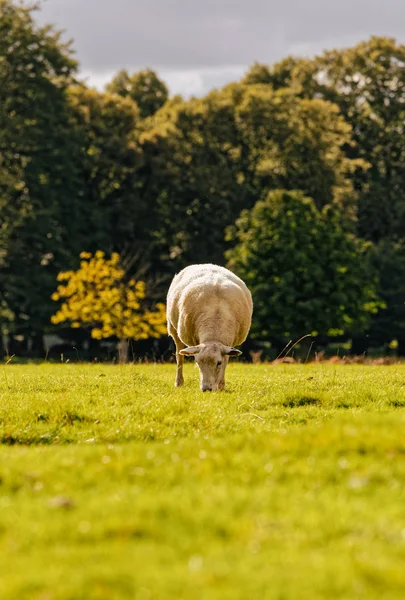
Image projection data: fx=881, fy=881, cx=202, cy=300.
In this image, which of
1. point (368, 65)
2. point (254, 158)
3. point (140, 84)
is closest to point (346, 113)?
point (368, 65)

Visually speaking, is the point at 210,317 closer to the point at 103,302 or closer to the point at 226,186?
the point at 103,302

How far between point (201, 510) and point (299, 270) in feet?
118

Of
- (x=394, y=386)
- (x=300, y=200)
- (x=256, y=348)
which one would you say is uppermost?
(x=300, y=200)

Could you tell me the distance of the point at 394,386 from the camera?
16.7m

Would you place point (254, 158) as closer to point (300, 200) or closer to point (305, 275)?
point (300, 200)

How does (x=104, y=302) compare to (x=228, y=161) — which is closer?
(x=104, y=302)

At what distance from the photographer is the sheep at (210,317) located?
16.9 m

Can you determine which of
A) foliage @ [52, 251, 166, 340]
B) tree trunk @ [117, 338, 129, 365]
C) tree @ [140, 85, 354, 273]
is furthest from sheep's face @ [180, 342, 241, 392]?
tree @ [140, 85, 354, 273]

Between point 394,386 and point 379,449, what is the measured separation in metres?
7.93

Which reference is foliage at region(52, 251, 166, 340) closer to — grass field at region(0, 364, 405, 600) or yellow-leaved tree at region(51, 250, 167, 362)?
yellow-leaved tree at region(51, 250, 167, 362)

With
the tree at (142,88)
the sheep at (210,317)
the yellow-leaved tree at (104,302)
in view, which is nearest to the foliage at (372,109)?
the tree at (142,88)

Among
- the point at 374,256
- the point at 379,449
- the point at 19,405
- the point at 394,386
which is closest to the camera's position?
the point at 379,449

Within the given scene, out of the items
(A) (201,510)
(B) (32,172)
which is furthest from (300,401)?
(B) (32,172)

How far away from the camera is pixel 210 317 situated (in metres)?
17.8
